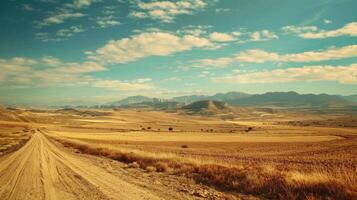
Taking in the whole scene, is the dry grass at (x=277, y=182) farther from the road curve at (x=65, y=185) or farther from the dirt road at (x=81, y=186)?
the road curve at (x=65, y=185)

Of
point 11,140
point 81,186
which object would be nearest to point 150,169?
point 81,186

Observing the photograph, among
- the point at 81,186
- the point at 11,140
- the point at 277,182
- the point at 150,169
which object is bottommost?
the point at 11,140

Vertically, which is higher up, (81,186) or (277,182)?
(277,182)

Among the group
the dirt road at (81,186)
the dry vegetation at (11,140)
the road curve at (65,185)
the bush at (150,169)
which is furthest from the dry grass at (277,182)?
the dry vegetation at (11,140)

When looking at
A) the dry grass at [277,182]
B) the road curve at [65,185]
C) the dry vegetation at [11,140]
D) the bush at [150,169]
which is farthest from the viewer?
the dry vegetation at [11,140]

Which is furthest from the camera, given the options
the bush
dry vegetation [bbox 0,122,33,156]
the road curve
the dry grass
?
dry vegetation [bbox 0,122,33,156]

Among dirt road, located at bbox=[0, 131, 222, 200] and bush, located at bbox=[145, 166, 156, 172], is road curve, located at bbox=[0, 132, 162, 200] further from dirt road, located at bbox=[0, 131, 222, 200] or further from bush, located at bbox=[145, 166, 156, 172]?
bush, located at bbox=[145, 166, 156, 172]

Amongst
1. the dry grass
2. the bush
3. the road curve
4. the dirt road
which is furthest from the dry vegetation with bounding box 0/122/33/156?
the dry grass

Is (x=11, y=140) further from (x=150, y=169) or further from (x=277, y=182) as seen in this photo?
(x=277, y=182)

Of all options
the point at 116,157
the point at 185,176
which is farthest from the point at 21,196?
the point at 116,157

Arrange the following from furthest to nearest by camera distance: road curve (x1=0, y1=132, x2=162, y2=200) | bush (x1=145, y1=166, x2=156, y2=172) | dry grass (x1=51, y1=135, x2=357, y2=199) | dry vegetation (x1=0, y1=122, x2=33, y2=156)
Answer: dry vegetation (x1=0, y1=122, x2=33, y2=156) < bush (x1=145, y1=166, x2=156, y2=172) < road curve (x1=0, y1=132, x2=162, y2=200) < dry grass (x1=51, y1=135, x2=357, y2=199)

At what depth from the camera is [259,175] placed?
586 inches

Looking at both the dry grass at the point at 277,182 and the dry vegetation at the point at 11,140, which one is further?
the dry vegetation at the point at 11,140

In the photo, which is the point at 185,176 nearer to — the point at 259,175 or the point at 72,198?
the point at 259,175
